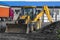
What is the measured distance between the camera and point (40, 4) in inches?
1293

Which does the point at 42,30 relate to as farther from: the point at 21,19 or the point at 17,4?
the point at 17,4

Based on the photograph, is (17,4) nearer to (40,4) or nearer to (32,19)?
(40,4)

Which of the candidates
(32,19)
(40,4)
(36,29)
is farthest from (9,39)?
(40,4)

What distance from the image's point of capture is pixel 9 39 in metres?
14.6

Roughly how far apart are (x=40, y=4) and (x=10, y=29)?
14197 mm

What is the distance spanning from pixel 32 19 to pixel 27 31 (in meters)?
2.86

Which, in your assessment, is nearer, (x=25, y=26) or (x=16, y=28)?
(x=25, y=26)

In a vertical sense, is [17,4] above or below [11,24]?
above

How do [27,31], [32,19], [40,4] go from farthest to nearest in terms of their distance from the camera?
[40,4]
[32,19]
[27,31]

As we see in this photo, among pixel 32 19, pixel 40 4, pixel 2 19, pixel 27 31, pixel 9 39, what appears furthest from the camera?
pixel 40 4

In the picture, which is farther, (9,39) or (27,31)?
→ (27,31)

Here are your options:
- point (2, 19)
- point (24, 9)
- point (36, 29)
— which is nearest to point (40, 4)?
point (2, 19)

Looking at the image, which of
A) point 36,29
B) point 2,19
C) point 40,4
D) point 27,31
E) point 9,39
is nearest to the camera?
point 9,39

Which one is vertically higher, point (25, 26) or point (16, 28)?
point (25, 26)
